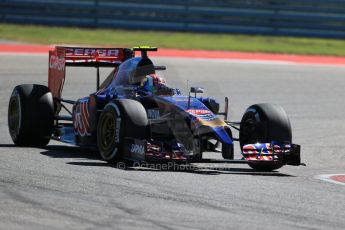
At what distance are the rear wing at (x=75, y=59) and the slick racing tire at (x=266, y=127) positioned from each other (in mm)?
2722

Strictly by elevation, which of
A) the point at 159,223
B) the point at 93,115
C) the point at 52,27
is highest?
the point at 52,27

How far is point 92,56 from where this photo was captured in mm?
13023

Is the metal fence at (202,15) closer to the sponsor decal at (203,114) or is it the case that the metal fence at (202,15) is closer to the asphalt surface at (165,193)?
the asphalt surface at (165,193)

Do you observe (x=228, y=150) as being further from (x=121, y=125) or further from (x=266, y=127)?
(x=121, y=125)

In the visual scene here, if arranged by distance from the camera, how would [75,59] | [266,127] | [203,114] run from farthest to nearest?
[75,59], [266,127], [203,114]

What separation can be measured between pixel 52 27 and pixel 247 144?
62.9ft

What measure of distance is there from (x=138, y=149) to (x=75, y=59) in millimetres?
3338

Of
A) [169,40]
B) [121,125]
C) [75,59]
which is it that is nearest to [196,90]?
[121,125]

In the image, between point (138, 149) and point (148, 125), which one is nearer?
point (138, 149)

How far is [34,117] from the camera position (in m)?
11.6

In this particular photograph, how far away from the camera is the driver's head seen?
433 inches

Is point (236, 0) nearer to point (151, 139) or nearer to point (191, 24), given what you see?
point (191, 24)

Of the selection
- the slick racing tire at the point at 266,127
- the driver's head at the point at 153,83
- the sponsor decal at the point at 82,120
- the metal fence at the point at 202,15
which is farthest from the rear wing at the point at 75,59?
the metal fence at the point at 202,15

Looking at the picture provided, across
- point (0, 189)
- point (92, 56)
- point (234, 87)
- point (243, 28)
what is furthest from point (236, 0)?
point (0, 189)
